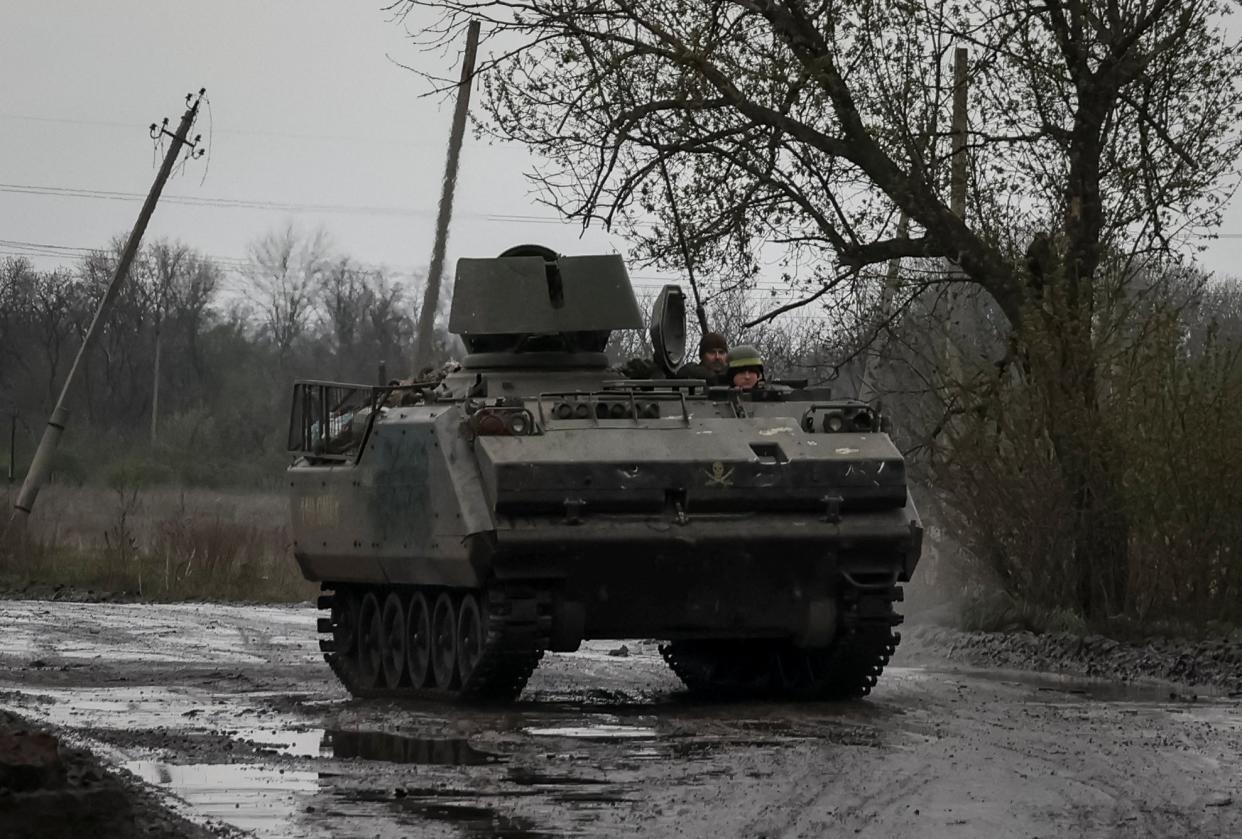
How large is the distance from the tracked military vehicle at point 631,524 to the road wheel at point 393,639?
0.16m

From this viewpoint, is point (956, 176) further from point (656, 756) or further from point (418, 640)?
point (656, 756)

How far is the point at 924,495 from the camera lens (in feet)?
64.1

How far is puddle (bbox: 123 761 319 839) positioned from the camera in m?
8.15

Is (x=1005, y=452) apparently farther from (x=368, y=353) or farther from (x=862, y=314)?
(x=368, y=353)

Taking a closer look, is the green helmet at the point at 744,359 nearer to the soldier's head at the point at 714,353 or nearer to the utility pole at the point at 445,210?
the soldier's head at the point at 714,353

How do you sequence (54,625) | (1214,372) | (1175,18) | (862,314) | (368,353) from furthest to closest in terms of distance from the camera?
1. (368,353)
2. (54,625)
3. (862,314)
4. (1175,18)
5. (1214,372)

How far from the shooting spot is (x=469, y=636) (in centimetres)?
1305

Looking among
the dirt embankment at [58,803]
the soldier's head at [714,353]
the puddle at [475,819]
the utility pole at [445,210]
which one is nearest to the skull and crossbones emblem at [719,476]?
the soldier's head at [714,353]

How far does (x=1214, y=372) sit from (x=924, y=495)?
13.3 ft

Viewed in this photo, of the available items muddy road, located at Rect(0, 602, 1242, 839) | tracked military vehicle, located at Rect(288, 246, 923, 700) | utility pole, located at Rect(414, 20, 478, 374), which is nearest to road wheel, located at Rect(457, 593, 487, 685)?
tracked military vehicle, located at Rect(288, 246, 923, 700)

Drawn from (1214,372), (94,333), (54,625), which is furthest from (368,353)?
(1214,372)

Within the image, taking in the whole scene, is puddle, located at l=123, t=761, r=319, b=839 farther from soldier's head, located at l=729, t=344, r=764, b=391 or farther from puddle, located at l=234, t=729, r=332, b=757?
soldier's head, located at l=729, t=344, r=764, b=391

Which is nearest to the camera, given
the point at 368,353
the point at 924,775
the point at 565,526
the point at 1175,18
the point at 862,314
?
the point at 924,775

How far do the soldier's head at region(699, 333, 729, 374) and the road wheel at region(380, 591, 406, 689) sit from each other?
2.46 meters
